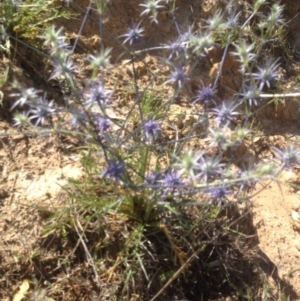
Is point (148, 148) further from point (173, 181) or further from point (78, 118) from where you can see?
point (78, 118)

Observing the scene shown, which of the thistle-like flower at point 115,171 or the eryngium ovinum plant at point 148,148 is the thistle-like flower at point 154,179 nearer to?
the eryngium ovinum plant at point 148,148

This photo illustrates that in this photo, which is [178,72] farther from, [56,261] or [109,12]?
[109,12]

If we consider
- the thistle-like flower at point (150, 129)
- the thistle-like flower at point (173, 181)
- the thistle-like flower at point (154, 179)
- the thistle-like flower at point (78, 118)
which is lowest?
the thistle-like flower at point (154, 179)

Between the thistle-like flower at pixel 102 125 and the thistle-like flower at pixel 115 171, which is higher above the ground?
the thistle-like flower at pixel 102 125

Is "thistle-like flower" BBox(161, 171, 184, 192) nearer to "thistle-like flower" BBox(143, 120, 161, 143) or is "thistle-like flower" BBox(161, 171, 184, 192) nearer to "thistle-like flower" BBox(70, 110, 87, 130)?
"thistle-like flower" BBox(143, 120, 161, 143)

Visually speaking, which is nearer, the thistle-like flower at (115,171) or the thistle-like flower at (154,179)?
the thistle-like flower at (115,171)

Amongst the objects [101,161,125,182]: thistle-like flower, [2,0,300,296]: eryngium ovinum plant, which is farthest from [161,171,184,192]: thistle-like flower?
[101,161,125,182]: thistle-like flower

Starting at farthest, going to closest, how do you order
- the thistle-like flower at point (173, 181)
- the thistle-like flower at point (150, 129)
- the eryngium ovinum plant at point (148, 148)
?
the thistle-like flower at point (150, 129)
the thistle-like flower at point (173, 181)
the eryngium ovinum plant at point (148, 148)

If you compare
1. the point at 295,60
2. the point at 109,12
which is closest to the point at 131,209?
the point at 109,12

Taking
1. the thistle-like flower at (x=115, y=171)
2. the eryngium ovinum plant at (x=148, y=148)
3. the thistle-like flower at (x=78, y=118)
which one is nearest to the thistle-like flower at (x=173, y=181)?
the eryngium ovinum plant at (x=148, y=148)

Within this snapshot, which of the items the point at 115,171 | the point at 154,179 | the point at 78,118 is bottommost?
the point at 154,179

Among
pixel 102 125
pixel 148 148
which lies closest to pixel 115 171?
pixel 102 125
